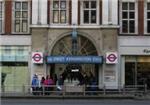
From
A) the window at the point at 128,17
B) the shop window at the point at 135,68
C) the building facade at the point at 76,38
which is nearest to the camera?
the building facade at the point at 76,38

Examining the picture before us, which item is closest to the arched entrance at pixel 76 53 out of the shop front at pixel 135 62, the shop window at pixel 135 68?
the shop front at pixel 135 62

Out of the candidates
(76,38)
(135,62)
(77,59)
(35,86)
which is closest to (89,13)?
(76,38)

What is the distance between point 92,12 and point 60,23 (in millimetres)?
3058

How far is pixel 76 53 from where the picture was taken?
163ft

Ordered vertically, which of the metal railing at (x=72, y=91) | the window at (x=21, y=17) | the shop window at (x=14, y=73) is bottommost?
the metal railing at (x=72, y=91)

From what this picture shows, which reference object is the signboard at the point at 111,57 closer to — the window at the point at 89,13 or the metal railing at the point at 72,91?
the window at the point at 89,13

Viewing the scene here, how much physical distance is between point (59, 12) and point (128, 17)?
6.25 m

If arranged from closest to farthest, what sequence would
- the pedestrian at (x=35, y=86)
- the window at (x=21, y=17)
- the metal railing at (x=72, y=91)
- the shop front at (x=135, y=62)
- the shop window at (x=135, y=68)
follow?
the metal railing at (x=72, y=91) < the pedestrian at (x=35, y=86) < the shop front at (x=135, y=62) < the shop window at (x=135, y=68) < the window at (x=21, y=17)

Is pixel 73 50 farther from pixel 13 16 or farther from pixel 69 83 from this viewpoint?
pixel 13 16

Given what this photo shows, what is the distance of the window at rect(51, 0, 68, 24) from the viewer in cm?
5034

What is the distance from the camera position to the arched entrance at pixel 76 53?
164 feet

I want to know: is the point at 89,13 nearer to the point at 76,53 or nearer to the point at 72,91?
the point at 76,53
